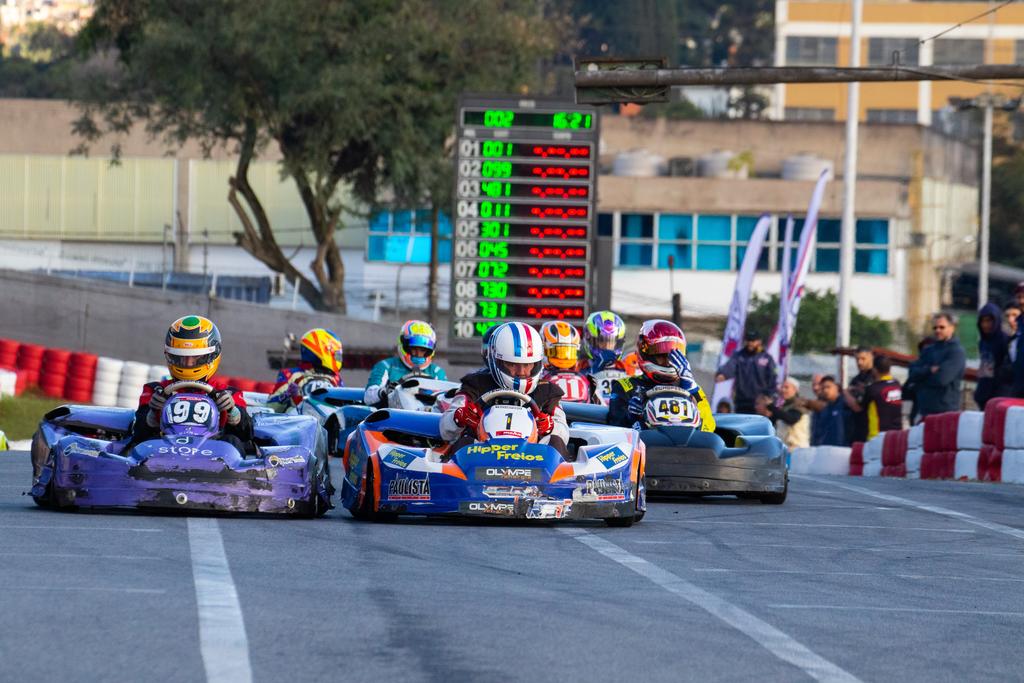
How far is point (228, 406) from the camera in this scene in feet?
38.3

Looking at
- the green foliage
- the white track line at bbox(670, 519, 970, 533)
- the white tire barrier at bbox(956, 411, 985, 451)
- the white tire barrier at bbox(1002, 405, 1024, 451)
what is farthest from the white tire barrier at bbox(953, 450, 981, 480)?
the green foliage

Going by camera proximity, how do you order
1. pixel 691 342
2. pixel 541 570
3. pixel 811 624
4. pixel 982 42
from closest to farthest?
1. pixel 811 624
2. pixel 541 570
3. pixel 691 342
4. pixel 982 42

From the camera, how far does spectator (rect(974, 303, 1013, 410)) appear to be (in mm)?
19000

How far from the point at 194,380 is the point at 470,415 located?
163cm

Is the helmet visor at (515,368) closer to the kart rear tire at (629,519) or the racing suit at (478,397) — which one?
the racing suit at (478,397)

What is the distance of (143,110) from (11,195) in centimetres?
2050

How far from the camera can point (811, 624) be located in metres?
7.70

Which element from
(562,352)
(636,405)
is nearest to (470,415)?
(636,405)

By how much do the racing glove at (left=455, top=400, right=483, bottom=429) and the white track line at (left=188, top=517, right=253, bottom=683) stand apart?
241 centimetres

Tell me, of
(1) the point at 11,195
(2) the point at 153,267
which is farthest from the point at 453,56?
(1) the point at 11,195

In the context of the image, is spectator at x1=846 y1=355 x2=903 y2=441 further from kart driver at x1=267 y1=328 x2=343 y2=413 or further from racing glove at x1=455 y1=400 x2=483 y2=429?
racing glove at x1=455 y1=400 x2=483 y2=429

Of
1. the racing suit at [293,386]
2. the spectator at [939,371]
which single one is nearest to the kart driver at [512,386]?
the racing suit at [293,386]

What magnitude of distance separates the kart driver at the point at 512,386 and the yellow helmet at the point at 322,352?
7716 millimetres

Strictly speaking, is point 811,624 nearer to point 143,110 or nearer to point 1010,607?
point 1010,607
